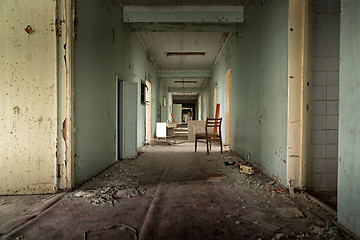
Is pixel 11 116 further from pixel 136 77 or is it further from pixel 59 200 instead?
pixel 136 77

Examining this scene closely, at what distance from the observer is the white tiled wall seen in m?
2.39

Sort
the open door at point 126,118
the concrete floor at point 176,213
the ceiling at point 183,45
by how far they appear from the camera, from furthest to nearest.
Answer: the ceiling at point 183,45
the open door at point 126,118
the concrete floor at point 176,213

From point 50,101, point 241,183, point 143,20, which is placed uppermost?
point 143,20

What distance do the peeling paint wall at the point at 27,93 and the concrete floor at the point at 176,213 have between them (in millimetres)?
346

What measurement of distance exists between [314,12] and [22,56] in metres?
3.17

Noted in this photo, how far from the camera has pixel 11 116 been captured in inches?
89.4

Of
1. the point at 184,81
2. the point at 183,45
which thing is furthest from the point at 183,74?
the point at 183,45

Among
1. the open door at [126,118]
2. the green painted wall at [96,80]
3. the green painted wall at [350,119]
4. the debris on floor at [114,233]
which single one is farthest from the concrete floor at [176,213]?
the open door at [126,118]

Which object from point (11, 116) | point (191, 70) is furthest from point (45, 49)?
point (191, 70)

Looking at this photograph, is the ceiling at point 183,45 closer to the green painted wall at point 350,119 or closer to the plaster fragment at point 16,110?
the plaster fragment at point 16,110

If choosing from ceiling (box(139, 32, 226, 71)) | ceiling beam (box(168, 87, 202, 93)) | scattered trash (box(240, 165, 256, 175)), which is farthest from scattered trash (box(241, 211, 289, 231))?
ceiling beam (box(168, 87, 202, 93))

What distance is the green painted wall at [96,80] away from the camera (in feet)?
8.66

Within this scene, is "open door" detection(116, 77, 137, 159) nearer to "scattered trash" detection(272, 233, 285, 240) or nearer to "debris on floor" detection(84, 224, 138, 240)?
"debris on floor" detection(84, 224, 138, 240)

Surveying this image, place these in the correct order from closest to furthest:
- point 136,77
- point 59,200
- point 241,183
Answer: point 59,200, point 241,183, point 136,77
